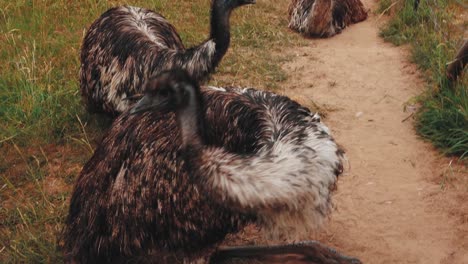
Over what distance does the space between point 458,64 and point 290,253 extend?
6.14ft

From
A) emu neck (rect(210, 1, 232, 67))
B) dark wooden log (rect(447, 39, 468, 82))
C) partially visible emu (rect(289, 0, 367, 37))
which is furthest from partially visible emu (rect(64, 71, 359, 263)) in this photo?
partially visible emu (rect(289, 0, 367, 37))

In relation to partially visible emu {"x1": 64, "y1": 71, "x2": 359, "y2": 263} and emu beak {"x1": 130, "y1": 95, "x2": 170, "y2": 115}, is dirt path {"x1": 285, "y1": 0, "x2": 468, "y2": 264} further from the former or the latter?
emu beak {"x1": 130, "y1": 95, "x2": 170, "y2": 115}

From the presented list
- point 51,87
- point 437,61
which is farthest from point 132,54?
point 437,61

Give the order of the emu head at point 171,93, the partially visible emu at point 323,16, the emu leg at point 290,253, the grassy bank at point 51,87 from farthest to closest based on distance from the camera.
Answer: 1. the partially visible emu at point 323,16
2. the grassy bank at point 51,87
3. the emu leg at point 290,253
4. the emu head at point 171,93

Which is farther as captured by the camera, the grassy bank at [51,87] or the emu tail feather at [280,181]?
the grassy bank at [51,87]

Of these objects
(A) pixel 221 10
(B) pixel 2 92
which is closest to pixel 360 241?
(A) pixel 221 10

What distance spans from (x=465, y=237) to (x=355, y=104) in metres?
1.79

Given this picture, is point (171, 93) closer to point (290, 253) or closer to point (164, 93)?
point (164, 93)

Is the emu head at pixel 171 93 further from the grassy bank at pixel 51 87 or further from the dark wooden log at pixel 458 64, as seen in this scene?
the dark wooden log at pixel 458 64

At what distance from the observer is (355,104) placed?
4.91m

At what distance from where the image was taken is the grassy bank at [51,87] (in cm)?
351

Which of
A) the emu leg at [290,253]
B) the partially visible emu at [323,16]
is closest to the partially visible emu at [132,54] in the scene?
the emu leg at [290,253]

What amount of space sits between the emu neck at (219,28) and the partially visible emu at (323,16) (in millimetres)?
2665

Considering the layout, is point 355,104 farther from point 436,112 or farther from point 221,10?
point 221,10
